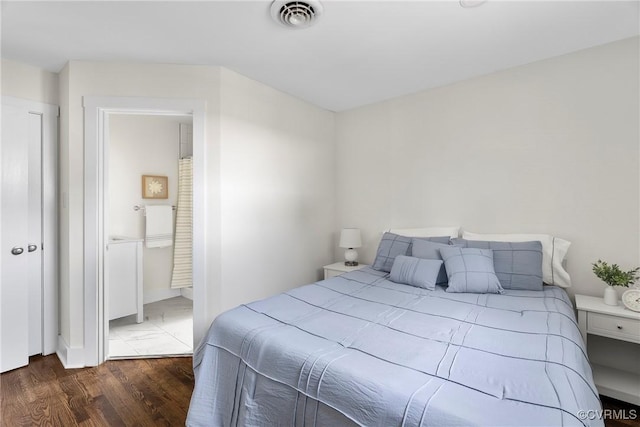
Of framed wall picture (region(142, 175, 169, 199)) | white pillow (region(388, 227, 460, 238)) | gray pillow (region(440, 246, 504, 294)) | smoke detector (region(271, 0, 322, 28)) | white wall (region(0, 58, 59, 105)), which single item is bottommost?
gray pillow (region(440, 246, 504, 294))

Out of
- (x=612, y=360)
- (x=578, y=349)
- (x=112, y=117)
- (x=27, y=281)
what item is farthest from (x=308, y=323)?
(x=112, y=117)

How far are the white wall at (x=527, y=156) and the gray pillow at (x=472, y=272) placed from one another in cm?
59

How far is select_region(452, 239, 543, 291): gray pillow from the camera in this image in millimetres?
2160

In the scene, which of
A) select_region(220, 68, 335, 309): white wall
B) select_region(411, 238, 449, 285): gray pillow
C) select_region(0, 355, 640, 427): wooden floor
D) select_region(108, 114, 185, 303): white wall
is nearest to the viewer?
select_region(0, 355, 640, 427): wooden floor

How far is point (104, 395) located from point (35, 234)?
4.88ft

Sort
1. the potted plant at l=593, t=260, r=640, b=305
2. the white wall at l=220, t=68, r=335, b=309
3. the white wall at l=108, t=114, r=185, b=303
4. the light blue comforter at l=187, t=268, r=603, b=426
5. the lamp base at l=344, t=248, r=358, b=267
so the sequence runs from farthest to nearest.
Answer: the white wall at l=108, t=114, r=185, b=303 → the lamp base at l=344, t=248, r=358, b=267 → the white wall at l=220, t=68, r=335, b=309 → the potted plant at l=593, t=260, r=640, b=305 → the light blue comforter at l=187, t=268, r=603, b=426

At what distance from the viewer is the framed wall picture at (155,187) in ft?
13.0

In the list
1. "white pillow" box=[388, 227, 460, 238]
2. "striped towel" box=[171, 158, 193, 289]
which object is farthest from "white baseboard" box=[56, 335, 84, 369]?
"white pillow" box=[388, 227, 460, 238]

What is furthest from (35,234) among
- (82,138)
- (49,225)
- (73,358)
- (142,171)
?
(142,171)

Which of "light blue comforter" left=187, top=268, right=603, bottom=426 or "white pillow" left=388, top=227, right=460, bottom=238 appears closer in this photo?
"light blue comforter" left=187, top=268, right=603, bottom=426

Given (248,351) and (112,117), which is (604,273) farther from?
(112,117)

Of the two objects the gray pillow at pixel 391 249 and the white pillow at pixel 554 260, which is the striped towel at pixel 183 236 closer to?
the gray pillow at pixel 391 249

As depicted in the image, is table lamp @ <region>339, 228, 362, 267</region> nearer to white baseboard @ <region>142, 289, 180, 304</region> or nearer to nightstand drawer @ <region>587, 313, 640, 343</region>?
nightstand drawer @ <region>587, 313, 640, 343</region>

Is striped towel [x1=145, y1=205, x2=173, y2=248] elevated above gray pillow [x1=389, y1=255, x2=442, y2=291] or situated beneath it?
elevated above
